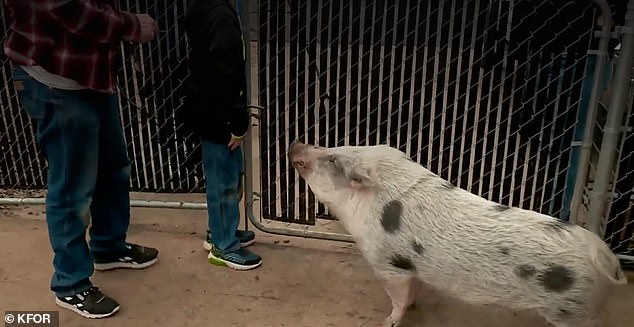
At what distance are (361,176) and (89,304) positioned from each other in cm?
139

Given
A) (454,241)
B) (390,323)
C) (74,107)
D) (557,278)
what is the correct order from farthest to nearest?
(390,323), (74,107), (454,241), (557,278)

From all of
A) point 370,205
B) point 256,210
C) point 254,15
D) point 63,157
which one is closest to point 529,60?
point 370,205

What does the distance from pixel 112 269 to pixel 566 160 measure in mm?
2467

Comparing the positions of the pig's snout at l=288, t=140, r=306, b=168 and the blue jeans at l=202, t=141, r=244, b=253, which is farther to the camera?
the blue jeans at l=202, t=141, r=244, b=253

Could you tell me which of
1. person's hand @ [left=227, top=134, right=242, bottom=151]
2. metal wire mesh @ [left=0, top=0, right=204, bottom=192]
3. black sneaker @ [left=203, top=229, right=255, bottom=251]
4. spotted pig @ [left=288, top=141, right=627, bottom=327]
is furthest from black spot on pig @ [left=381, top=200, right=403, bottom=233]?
metal wire mesh @ [left=0, top=0, right=204, bottom=192]

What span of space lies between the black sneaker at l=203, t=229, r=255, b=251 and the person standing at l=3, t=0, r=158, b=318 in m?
0.62

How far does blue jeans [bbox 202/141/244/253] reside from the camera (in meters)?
3.10

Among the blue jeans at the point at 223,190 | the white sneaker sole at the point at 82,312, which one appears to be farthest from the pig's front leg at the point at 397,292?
the white sneaker sole at the point at 82,312

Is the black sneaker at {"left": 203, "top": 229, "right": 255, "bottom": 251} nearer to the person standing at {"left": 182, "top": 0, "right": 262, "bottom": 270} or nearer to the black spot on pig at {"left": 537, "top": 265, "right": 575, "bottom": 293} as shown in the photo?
the person standing at {"left": 182, "top": 0, "right": 262, "bottom": 270}

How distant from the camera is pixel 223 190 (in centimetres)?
318

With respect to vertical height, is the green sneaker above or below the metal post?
below

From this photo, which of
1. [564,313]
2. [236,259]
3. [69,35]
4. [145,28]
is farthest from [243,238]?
[564,313]

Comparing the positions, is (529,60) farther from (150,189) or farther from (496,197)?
(150,189)

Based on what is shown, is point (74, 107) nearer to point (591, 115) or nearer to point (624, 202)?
point (591, 115)
